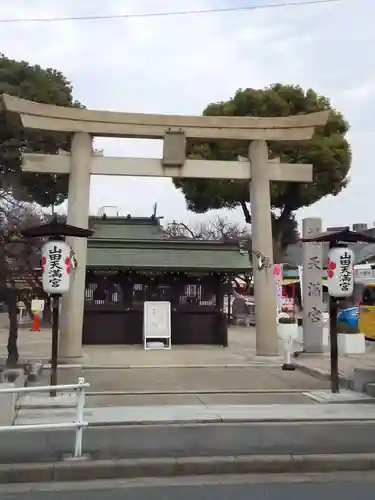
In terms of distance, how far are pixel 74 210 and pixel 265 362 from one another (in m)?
6.79

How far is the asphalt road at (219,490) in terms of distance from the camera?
6.07 metres

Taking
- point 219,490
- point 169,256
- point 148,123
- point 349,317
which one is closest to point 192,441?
point 219,490

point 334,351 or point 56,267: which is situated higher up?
point 56,267

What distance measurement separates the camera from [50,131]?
683 inches

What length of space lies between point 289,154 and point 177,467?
28.3 m

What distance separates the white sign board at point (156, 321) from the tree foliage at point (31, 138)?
916 centimetres

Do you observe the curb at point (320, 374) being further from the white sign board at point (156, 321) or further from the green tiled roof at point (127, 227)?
the green tiled roof at point (127, 227)

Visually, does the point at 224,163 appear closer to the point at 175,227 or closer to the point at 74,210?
the point at 74,210

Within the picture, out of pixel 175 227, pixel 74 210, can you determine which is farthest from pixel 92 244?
pixel 175 227

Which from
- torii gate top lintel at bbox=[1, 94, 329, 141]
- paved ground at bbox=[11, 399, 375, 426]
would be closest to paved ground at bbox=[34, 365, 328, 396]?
paved ground at bbox=[11, 399, 375, 426]

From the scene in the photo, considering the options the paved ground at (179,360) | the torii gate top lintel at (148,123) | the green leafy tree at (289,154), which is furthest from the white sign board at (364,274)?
the torii gate top lintel at (148,123)

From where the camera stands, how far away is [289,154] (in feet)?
110

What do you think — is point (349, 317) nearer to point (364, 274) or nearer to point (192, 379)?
point (364, 274)

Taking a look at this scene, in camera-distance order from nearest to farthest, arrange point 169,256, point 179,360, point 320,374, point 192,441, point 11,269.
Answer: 1. point 192,441
2. point 320,374
3. point 179,360
4. point 11,269
5. point 169,256
